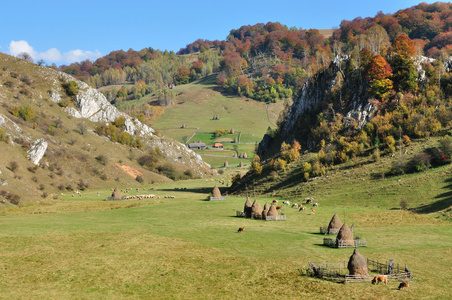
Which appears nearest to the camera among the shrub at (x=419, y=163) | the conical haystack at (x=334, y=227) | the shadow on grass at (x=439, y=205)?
the conical haystack at (x=334, y=227)

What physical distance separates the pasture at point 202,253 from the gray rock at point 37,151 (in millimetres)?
46134

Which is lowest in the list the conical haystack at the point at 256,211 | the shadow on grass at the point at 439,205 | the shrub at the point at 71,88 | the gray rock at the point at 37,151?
the conical haystack at the point at 256,211

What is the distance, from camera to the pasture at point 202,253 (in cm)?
3775

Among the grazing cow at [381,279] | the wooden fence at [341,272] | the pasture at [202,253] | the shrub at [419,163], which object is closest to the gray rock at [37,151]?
the pasture at [202,253]

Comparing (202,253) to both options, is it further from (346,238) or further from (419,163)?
(419,163)

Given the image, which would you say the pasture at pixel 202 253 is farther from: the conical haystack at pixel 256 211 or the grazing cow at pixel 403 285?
the conical haystack at pixel 256 211

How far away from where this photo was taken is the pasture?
37.8 m

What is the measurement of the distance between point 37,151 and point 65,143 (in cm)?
2361

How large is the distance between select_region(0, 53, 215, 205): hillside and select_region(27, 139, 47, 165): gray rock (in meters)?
0.40

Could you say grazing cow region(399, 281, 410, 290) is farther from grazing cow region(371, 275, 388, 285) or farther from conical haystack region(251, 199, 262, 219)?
conical haystack region(251, 199, 262, 219)

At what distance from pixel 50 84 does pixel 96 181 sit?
63772 mm

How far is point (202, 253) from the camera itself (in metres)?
49.8

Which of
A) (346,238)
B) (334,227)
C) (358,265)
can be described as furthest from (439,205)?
(358,265)

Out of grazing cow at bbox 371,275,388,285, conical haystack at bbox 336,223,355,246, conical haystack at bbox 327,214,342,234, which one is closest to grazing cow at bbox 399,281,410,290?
grazing cow at bbox 371,275,388,285
